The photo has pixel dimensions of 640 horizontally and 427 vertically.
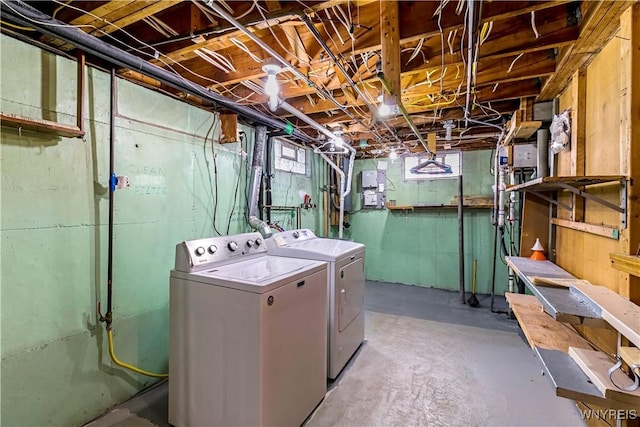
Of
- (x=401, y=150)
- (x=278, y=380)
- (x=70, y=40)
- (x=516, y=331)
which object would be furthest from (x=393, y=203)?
(x=70, y=40)

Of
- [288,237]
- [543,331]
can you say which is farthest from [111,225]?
[543,331]

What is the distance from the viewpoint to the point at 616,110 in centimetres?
156

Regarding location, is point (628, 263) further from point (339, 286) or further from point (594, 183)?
point (339, 286)

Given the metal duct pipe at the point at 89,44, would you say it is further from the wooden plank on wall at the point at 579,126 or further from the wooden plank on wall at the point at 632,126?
the wooden plank on wall at the point at 579,126

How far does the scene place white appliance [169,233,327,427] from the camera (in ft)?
5.27

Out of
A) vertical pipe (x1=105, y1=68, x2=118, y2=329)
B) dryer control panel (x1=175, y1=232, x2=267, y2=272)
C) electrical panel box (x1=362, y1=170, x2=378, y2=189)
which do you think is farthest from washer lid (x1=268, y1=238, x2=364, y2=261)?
electrical panel box (x1=362, y1=170, x2=378, y2=189)

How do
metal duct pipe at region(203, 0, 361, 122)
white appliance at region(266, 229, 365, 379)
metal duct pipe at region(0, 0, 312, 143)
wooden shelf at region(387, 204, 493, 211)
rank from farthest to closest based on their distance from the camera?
wooden shelf at region(387, 204, 493, 211) → white appliance at region(266, 229, 365, 379) → metal duct pipe at region(0, 0, 312, 143) → metal duct pipe at region(203, 0, 361, 122)

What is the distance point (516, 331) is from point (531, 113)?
234 centimetres

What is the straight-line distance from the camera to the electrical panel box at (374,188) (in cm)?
538

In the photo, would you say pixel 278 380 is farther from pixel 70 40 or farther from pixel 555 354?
pixel 70 40

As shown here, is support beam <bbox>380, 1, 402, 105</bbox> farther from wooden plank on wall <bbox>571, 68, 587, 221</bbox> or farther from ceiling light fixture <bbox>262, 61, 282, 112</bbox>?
wooden plank on wall <bbox>571, 68, 587, 221</bbox>

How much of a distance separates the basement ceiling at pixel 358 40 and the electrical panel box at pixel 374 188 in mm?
2650

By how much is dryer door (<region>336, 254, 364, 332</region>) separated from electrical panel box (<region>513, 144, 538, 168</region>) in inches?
70.9

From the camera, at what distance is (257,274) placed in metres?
1.81
